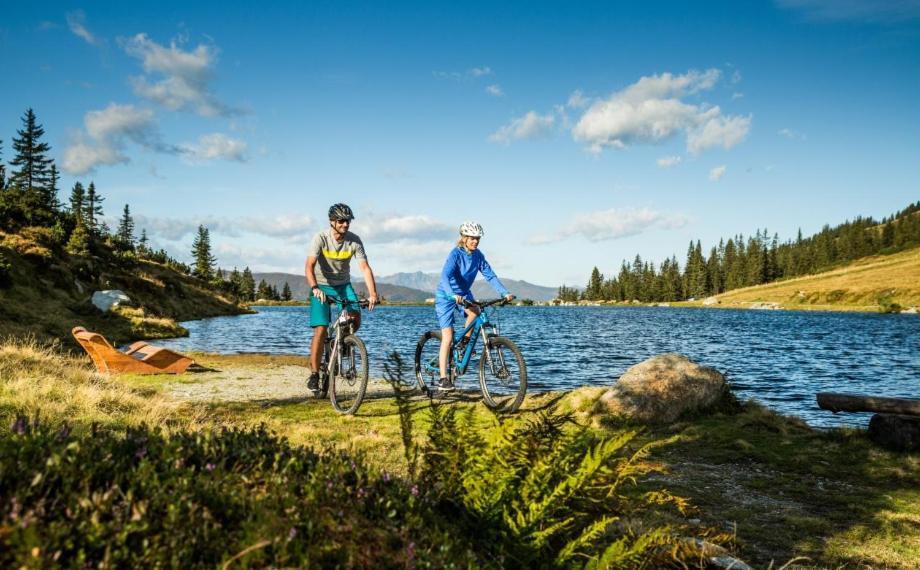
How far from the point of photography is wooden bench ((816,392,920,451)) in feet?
25.7

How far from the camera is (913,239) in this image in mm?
171875

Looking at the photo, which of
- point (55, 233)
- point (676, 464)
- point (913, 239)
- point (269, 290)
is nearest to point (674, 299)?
point (913, 239)

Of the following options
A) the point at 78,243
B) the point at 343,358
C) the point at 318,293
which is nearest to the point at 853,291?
the point at 78,243

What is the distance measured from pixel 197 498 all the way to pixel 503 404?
7.70 meters

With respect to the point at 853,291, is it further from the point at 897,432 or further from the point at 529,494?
the point at 529,494

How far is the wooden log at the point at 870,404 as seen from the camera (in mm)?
8178

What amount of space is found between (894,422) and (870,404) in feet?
2.14

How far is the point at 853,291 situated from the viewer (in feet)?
358


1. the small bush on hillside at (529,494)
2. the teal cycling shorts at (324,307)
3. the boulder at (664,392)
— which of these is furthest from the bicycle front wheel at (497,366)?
the small bush on hillside at (529,494)

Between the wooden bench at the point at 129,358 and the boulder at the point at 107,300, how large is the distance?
15.9m

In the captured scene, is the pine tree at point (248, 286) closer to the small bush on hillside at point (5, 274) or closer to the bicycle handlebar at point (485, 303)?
the small bush on hillside at point (5, 274)

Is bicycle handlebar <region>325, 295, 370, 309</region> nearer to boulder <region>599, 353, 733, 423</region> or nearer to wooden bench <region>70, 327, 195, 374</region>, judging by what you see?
boulder <region>599, 353, 733, 423</region>

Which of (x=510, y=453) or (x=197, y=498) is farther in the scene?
(x=510, y=453)

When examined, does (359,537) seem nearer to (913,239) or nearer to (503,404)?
(503,404)
